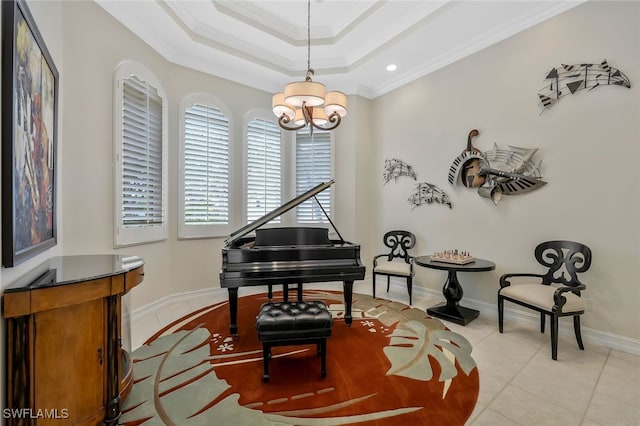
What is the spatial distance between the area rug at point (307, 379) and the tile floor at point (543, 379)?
14cm

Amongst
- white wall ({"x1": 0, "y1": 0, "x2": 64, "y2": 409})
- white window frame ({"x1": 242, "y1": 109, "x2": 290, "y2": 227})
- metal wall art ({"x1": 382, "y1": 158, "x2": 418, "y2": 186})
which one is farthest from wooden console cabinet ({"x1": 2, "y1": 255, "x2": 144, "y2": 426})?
metal wall art ({"x1": 382, "y1": 158, "x2": 418, "y2": 186})

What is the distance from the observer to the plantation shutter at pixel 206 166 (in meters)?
4.08

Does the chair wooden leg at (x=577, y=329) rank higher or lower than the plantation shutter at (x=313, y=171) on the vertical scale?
lower

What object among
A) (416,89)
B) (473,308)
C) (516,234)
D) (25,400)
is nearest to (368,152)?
(416,89)

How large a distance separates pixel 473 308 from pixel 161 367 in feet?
12.0

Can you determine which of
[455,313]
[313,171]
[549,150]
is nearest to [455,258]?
[455,313]

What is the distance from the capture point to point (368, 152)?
515 cm

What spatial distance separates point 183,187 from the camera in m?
4.02

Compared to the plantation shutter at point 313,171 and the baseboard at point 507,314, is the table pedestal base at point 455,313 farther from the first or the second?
the plantation shutter at point 313,171

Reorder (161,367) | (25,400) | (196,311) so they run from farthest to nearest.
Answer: (196,311), (161,367), (25,400)

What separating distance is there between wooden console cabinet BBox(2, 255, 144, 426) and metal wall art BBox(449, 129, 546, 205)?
152 inches

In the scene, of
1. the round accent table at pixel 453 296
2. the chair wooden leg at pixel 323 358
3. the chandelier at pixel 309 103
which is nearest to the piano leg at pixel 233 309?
the chair wooden leg at pixel 323 358

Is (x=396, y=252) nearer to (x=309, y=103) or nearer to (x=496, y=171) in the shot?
(x=496, y=171)

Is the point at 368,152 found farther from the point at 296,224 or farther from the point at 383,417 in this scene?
the point at 383,417
